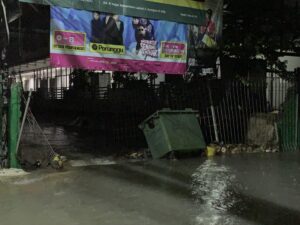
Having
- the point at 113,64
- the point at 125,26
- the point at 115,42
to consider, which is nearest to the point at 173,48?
the point at 125,26

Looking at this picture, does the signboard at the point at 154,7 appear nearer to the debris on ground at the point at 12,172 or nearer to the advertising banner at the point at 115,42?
the advertising banner at the point at 115,42

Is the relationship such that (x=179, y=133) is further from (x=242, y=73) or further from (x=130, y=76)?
(x=130, y=76)

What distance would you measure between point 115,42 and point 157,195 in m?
4.61

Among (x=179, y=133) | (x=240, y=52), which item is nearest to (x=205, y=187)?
(x=179, y=133)

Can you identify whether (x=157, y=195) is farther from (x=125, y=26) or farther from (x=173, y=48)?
(x=173, y=48)

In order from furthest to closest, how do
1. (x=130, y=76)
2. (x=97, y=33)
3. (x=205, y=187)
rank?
(x=130, y=76) → (x=97, y=33) → (x=205, y=187)

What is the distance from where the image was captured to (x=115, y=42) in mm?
11172

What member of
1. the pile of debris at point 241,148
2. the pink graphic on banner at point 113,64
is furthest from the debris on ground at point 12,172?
the pile of debris at point 241,148

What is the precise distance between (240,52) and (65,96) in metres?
17.1

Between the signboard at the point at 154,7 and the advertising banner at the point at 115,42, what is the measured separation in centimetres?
12

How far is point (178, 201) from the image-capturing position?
7.32m

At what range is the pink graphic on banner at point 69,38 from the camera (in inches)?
402

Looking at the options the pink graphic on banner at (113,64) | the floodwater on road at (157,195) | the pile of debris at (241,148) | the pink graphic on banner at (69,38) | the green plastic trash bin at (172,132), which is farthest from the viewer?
the pile of debris at (241,148)

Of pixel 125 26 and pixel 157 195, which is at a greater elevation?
pixel 125 26
